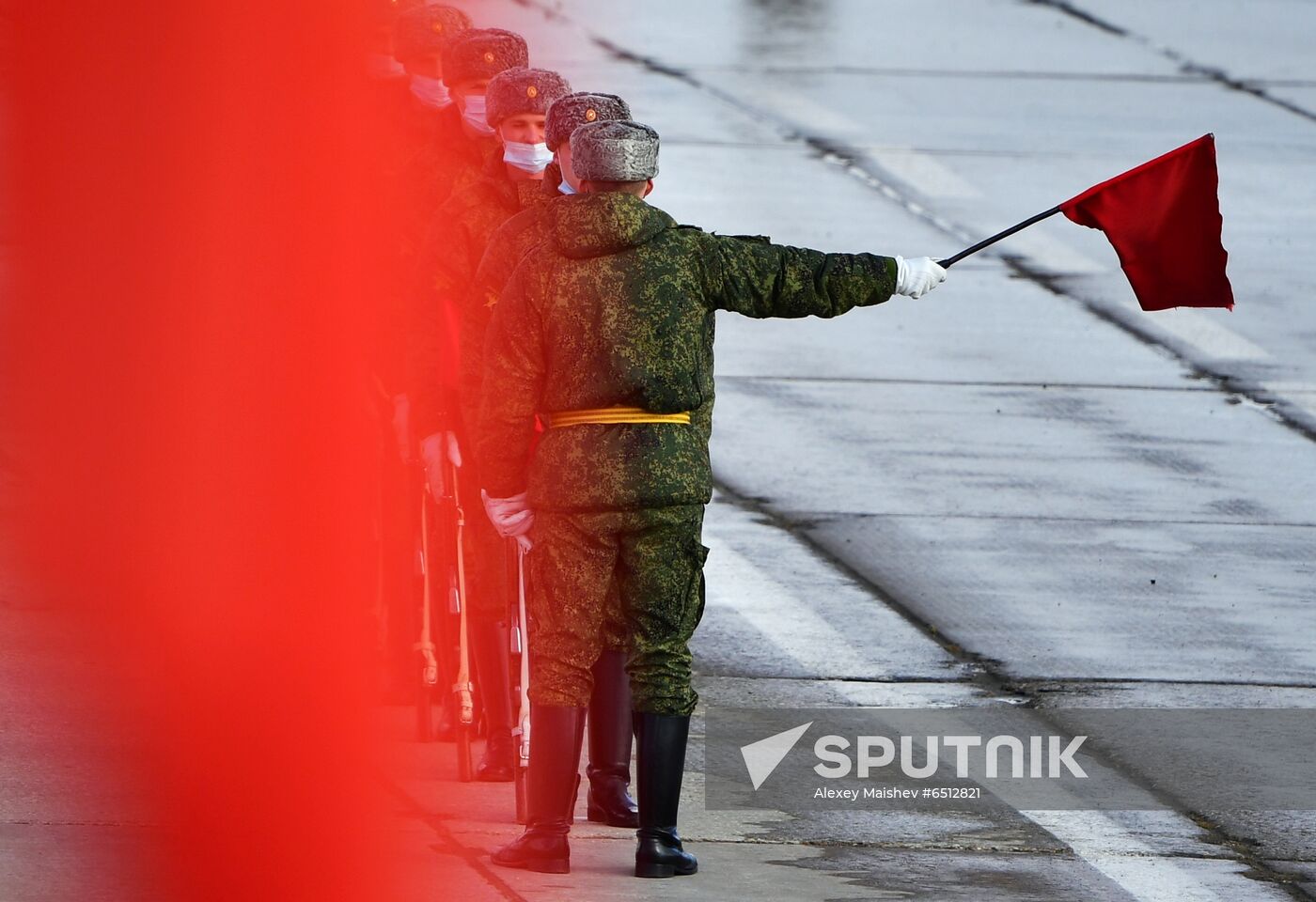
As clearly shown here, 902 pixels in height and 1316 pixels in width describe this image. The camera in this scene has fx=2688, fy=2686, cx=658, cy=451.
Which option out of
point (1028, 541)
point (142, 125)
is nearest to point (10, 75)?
point (142, 125)

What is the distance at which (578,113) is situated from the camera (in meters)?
6.84

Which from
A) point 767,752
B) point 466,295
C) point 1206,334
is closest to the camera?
point 466,295

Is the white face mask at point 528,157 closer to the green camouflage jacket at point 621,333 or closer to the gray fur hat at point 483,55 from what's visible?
the gray fur hat at point 483,55

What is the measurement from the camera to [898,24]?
2423 cm

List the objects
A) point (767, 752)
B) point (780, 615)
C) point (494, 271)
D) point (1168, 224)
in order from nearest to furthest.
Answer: point (494, 271)
point (1168, 224)
point (767, 752)
point (780, 615)

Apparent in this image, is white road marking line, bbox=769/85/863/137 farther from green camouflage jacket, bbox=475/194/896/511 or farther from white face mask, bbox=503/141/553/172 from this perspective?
green camouflage jacket, bbox=475/194/896/511

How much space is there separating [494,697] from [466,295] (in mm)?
1144

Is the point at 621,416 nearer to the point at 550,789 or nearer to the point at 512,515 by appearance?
the point at 512,515

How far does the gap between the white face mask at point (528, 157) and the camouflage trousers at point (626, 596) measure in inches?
54.2

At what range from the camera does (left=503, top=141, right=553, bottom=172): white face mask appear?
7680 mm

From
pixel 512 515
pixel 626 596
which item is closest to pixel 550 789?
pixel 626 596

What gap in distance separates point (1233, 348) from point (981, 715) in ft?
21.2

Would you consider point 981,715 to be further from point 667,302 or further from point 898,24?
point 898,24

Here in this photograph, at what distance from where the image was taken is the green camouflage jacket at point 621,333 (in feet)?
21.6
